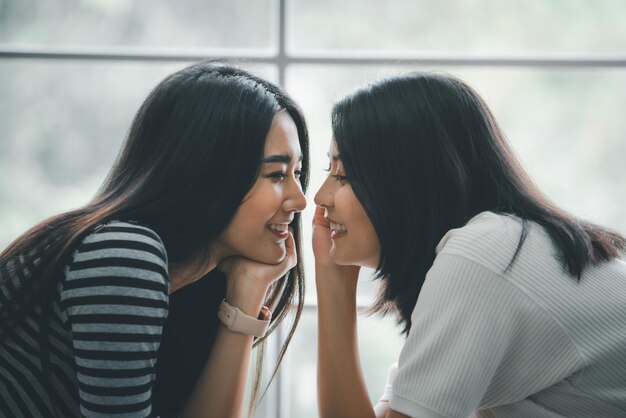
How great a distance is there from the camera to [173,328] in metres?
1.47

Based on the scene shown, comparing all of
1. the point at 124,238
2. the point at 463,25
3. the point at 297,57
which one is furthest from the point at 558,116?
the point at 124,238

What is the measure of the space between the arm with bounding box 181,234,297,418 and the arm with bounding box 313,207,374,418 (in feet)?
0.49

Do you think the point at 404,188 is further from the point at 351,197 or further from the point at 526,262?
the point at 526,262

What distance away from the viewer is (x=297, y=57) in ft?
5.78

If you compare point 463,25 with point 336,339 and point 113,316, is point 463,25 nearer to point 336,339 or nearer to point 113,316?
point 336,339

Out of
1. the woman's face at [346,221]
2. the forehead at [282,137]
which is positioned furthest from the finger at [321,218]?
the forehead at [282,137]

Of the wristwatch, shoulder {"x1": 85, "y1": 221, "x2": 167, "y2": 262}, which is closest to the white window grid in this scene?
the wristwatch

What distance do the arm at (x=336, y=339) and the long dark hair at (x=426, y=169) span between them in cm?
25

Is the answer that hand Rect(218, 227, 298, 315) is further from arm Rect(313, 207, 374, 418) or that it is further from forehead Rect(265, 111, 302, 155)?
forehead Rect(265, 111, 302, 155)

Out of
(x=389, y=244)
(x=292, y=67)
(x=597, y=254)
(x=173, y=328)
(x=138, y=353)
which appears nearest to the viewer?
(x=138, y=353)

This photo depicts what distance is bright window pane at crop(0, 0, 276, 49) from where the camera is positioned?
1.79m

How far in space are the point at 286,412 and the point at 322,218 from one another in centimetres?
63

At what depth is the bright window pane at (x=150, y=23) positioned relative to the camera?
1.79m

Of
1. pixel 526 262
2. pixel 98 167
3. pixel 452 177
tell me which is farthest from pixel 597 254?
pixel 98 167
